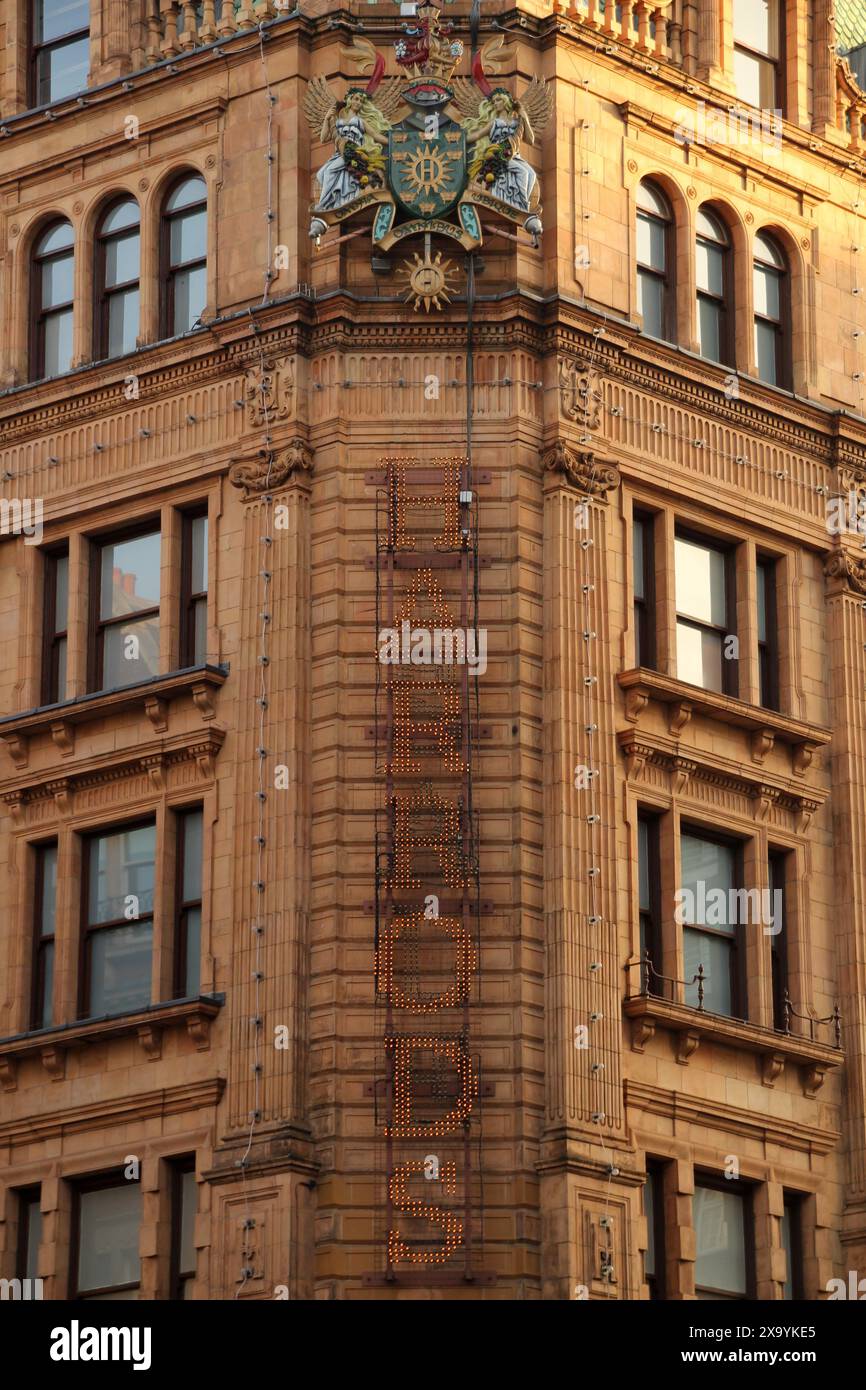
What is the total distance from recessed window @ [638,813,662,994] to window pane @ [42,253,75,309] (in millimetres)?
12084

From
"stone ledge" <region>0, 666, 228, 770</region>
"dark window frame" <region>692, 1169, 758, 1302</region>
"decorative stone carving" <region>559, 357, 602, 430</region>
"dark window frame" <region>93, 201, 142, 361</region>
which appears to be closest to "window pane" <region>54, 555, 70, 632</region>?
"stone ledge" <region>0, 666, 228, 770</region>

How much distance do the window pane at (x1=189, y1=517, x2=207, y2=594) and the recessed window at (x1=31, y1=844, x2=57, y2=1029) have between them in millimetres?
4253

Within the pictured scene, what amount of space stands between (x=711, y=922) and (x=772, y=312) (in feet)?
32.6

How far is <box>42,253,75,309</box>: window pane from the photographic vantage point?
60.4 metres

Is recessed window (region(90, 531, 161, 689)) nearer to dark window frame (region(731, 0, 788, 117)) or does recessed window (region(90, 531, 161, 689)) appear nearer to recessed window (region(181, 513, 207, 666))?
recessed window (region(181, 513, 207, 666))

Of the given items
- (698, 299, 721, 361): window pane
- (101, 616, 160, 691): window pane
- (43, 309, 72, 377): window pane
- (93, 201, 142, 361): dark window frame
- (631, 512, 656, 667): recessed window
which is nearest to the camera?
(631, 512, 656, 667): recessed window

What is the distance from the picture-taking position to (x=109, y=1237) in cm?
5528

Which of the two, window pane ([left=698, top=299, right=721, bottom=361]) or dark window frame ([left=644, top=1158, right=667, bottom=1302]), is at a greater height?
window pane ([left=698, top=299, right=721, bottom=361])

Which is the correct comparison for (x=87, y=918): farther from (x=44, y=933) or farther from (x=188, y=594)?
(x=188, y=594)

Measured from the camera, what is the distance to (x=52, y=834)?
57438 millimetres

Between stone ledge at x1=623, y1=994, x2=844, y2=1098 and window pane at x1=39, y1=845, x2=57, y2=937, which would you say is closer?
stone ledge at x1=623, y1=994, x2=844, y2=1098

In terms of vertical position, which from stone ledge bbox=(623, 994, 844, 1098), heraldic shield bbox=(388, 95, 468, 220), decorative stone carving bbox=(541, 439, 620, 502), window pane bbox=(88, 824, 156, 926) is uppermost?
heraldic shield bbox=(388, 95, 468, 220)

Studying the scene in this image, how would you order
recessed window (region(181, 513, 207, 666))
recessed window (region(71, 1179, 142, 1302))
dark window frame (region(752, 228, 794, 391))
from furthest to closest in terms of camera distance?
1. dark window frame (region(752, 228, 794, 391))
2. recessed window (region(181, 513, 207, 666))
3. recessed window (region(71, 1179, 142, 1302))

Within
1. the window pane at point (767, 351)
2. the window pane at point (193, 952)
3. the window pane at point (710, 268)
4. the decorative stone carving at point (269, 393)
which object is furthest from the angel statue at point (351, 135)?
the window pane at point (193, 952)
